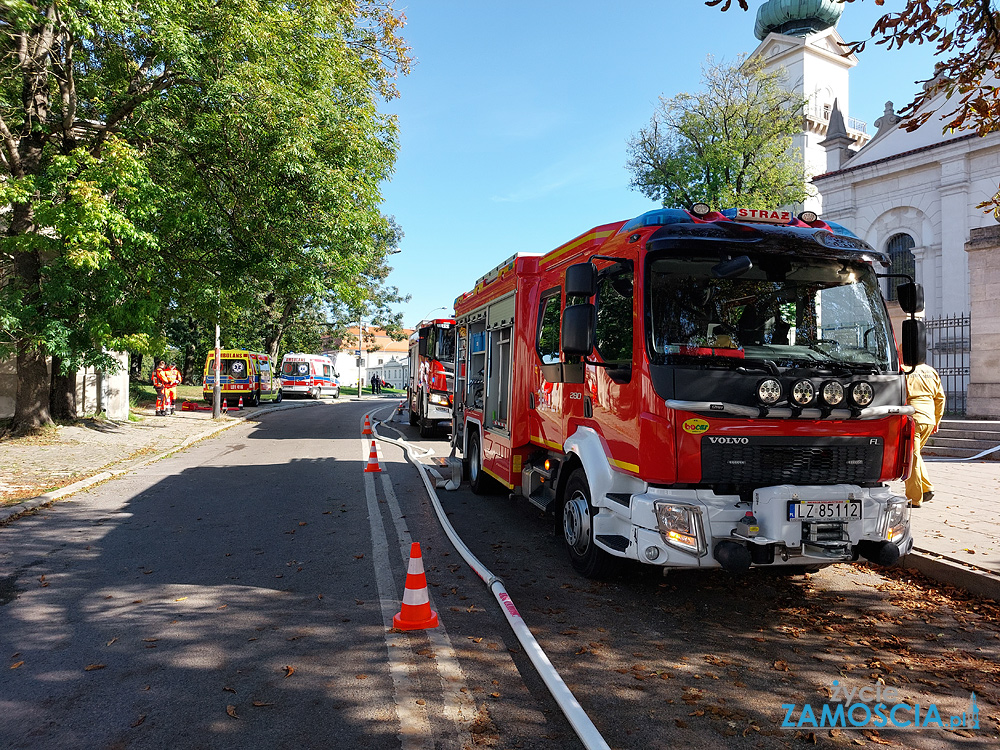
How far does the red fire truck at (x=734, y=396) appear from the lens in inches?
168

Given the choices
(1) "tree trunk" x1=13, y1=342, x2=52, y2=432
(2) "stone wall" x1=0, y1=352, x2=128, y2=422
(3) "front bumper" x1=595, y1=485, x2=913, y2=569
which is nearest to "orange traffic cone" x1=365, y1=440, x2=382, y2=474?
(3) "front bumper" x1=595, y1=485, x2=913, y2=569

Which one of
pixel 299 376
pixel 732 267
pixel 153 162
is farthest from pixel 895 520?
pixel 299 376

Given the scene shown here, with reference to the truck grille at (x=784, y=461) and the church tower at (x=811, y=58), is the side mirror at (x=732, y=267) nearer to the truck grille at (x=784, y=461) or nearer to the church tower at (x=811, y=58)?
the truck grille at (x=784, y=461)

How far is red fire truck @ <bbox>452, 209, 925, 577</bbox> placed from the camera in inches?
168

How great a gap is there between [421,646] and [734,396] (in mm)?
2668

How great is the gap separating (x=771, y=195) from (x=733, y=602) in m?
26.8

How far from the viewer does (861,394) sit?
4453 millimetres

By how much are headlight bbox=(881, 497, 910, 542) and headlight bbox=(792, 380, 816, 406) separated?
1.00 metres

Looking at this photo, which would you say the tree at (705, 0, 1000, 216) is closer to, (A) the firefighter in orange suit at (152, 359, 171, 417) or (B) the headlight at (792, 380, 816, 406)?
(B) the headlight at (792, 380, 816, 406)

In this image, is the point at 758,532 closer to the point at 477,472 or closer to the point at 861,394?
the point at 861,394

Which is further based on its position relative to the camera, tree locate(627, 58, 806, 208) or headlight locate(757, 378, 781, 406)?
tree locate(627, 58, 806, 208)

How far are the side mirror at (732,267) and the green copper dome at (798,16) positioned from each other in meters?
49.2

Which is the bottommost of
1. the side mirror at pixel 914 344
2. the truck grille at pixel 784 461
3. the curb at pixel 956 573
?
→ the curb at pixel 956 573

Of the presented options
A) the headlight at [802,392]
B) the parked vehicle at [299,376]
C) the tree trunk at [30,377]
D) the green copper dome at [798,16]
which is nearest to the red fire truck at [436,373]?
the tree trunk at [30,377]
